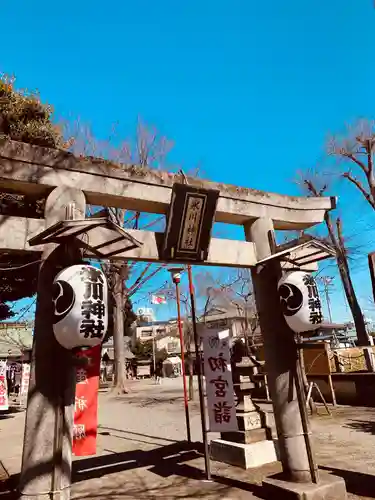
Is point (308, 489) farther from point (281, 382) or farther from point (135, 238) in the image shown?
point (135, 238)

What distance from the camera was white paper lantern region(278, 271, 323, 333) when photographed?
5.76 m

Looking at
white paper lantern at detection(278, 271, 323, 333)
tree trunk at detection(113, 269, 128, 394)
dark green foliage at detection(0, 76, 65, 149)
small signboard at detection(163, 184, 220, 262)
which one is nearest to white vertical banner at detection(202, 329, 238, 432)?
white paper lantern at detection(278, 271, 323, 333)

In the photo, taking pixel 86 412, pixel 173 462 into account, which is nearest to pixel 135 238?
pixel 86 412

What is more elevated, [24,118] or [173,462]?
[24,118]

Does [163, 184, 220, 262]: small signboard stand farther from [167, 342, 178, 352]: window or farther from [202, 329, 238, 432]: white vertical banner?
[167, 342, 178, 352]: window

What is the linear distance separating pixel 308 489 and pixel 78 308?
4.17m

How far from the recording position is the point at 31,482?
4.27 metres

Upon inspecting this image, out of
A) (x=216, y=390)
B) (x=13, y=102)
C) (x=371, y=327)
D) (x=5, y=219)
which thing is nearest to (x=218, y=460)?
(x=216, y=390)

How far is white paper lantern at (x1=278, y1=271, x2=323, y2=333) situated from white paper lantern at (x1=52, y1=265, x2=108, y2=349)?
2.99m

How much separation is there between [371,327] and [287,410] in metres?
62.4

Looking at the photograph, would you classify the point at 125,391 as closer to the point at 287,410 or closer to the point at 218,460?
the point at 218,460

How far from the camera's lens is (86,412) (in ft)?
20.1

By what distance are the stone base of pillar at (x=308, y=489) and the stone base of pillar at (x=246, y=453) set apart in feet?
5.57

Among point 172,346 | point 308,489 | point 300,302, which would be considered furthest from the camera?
point 172,346
